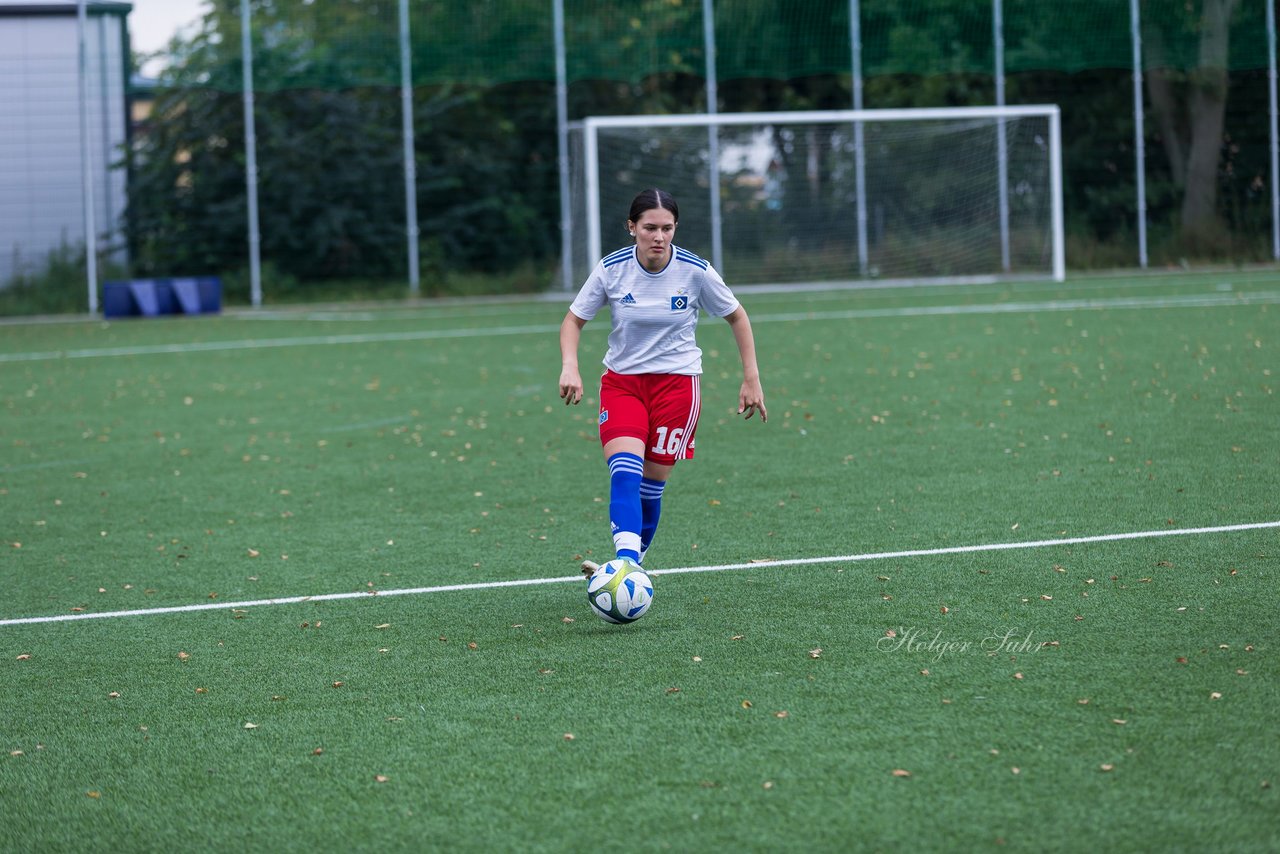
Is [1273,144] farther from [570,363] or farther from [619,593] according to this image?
[619,593]

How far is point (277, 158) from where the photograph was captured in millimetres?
28297

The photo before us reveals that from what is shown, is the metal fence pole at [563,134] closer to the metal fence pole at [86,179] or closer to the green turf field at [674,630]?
the metal fence pole at [86,179]

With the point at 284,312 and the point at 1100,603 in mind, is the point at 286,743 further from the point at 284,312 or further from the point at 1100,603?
the point at 284,312

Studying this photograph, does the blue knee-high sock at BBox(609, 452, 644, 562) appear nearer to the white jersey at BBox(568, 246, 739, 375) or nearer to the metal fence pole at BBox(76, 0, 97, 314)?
the white jersey at BBox(568, 246, 739, 375)

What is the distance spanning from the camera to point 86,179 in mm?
27516

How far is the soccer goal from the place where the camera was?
27062mm

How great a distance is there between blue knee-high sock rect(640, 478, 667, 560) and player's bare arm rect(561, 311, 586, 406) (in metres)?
0.50

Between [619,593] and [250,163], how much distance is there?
23.5 m

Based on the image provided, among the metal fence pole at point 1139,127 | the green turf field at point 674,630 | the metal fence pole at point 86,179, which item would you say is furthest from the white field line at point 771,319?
the metal fence pole at point 1139,127

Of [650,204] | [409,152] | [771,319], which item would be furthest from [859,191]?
[650,204]

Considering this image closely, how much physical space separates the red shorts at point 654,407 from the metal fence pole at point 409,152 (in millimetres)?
22709

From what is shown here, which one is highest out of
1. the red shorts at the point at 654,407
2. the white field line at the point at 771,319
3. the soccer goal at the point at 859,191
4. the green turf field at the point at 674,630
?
the soccer goal at the point at 859,191

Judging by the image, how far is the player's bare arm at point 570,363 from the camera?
5766 mm

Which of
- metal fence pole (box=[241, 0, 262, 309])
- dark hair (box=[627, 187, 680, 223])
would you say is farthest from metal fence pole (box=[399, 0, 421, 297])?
dark hair (box=[627, 187, 680, 223])
